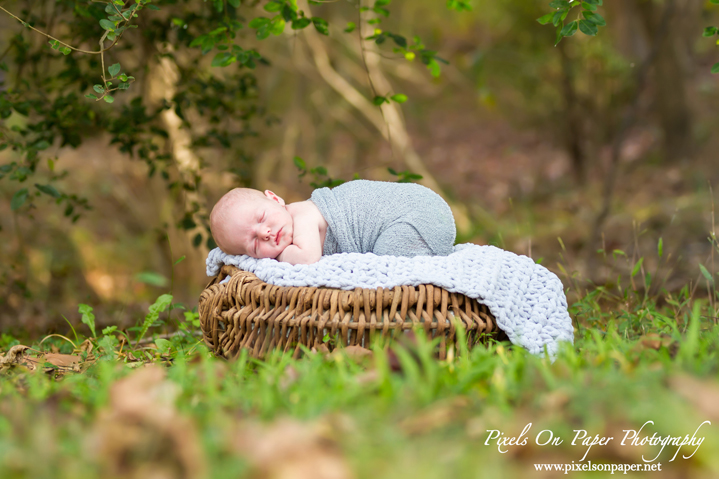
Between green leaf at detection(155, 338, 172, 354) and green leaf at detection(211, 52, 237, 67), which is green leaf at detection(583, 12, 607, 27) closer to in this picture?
green leaf at detection(211, 52, 237, 67)

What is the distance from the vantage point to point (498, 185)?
25.7 feet

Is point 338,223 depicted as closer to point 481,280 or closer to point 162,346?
point 481,280

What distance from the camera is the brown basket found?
1701 mm

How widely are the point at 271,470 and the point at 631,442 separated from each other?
0.57 m

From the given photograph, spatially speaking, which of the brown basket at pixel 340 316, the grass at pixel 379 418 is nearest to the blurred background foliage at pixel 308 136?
the brown basket at pixel 340 316

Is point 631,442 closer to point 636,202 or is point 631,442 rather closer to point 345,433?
point 345,433

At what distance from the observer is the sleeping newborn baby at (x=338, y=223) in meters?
2.12

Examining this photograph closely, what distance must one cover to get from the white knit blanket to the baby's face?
0.16 meters

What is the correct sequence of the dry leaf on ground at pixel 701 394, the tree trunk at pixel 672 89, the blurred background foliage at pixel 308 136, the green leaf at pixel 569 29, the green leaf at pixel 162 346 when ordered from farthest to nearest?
the tree trunk at pixel 672 89 → the blurred background foliage at pixel 308 136 → the green leaf at pixel 162 346 → the green leaf at pixel 569 29 → the dry leaf on ground at pixel 701 394

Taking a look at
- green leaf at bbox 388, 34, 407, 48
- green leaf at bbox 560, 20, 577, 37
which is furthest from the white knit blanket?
green leaf at bbox 388, 34, 407, 48

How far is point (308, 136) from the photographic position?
725cm

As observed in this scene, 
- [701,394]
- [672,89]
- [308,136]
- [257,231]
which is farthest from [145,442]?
[672,89]

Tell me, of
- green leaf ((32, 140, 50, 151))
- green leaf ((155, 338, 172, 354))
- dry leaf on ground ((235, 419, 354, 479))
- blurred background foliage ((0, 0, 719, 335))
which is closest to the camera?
dry leaf on ground ((235, 419, 354, 479))

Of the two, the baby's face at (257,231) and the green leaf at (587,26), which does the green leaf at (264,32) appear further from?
the green leaf at (587,26)
